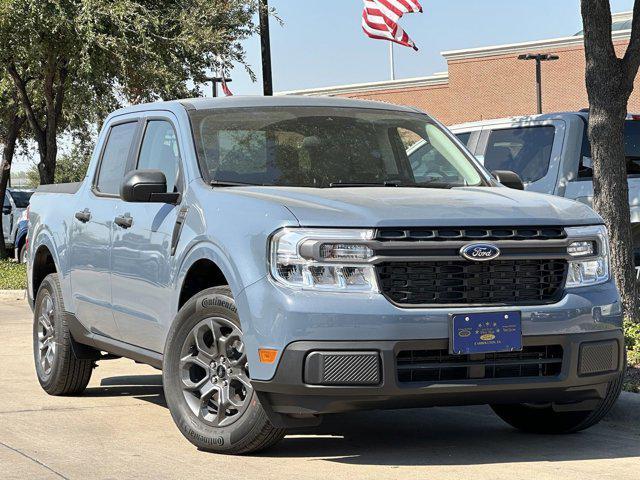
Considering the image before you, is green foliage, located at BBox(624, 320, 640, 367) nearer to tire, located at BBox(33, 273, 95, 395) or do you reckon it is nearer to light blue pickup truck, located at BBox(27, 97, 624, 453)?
light blue pickup truck, located at BBox(27, 97, 624, 453)

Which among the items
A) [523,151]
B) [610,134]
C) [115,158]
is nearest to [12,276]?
[523,151]

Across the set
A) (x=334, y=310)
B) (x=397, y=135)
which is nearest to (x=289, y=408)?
(x=334, y=310)

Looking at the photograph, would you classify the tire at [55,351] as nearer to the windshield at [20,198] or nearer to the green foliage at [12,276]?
the green foliage at [12,276]

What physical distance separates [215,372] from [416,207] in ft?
4.35

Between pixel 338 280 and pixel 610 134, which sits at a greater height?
pixel 610 134

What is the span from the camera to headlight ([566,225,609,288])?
6512mm

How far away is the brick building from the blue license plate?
172ft

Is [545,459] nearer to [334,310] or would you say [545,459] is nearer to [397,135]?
[334,310]

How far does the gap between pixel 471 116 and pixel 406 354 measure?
58.0m

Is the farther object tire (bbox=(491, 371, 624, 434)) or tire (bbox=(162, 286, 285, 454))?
tire (bbox=(491, 371, 624, 434))

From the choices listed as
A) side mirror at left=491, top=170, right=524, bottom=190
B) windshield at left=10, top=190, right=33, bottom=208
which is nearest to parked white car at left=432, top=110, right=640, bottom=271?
side mirror at left=491, top=170, right=524, bottom=190

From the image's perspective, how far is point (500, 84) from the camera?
62.0 m

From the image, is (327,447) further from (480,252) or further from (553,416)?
A: (480,252)

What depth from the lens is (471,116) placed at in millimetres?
63375
